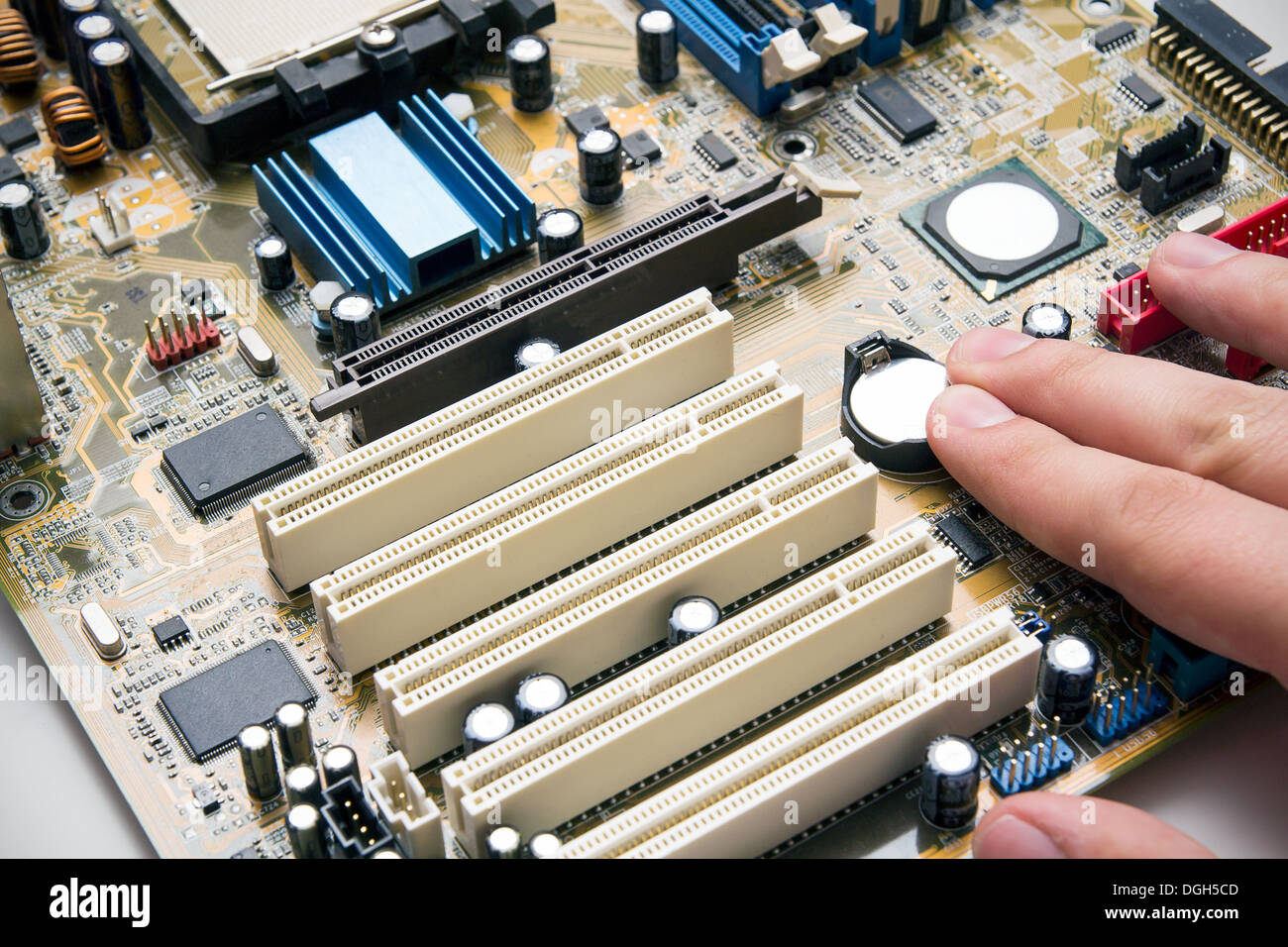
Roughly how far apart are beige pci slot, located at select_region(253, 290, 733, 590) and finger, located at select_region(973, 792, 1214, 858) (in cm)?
373

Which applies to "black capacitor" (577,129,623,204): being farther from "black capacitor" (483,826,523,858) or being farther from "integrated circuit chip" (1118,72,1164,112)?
"black capacitor" (483,826,523,858)

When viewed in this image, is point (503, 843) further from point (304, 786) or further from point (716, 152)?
point (716, 152)

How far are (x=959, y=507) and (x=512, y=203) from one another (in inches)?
152

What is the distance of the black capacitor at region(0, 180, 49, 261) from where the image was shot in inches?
543

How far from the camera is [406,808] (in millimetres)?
10812

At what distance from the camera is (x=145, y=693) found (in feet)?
38.6

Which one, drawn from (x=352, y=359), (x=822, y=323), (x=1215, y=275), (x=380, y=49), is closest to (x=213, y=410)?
(x=352, y=359)

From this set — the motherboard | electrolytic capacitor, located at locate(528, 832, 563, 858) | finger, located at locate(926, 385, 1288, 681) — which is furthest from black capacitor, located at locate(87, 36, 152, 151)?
electrolytic capacitor, located at locate(528, 832, 563, 858)

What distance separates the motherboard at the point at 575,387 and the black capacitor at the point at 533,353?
25mm

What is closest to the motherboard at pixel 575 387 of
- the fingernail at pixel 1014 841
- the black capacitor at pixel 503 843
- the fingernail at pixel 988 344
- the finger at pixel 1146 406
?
the black capacitor at pixel 503 843

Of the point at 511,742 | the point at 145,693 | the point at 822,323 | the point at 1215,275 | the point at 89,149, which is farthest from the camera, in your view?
the point at 89,149

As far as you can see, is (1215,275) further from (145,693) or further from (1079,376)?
(145,693)

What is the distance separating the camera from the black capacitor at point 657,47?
1473 centimetres

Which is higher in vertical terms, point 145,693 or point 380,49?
point 380,49
